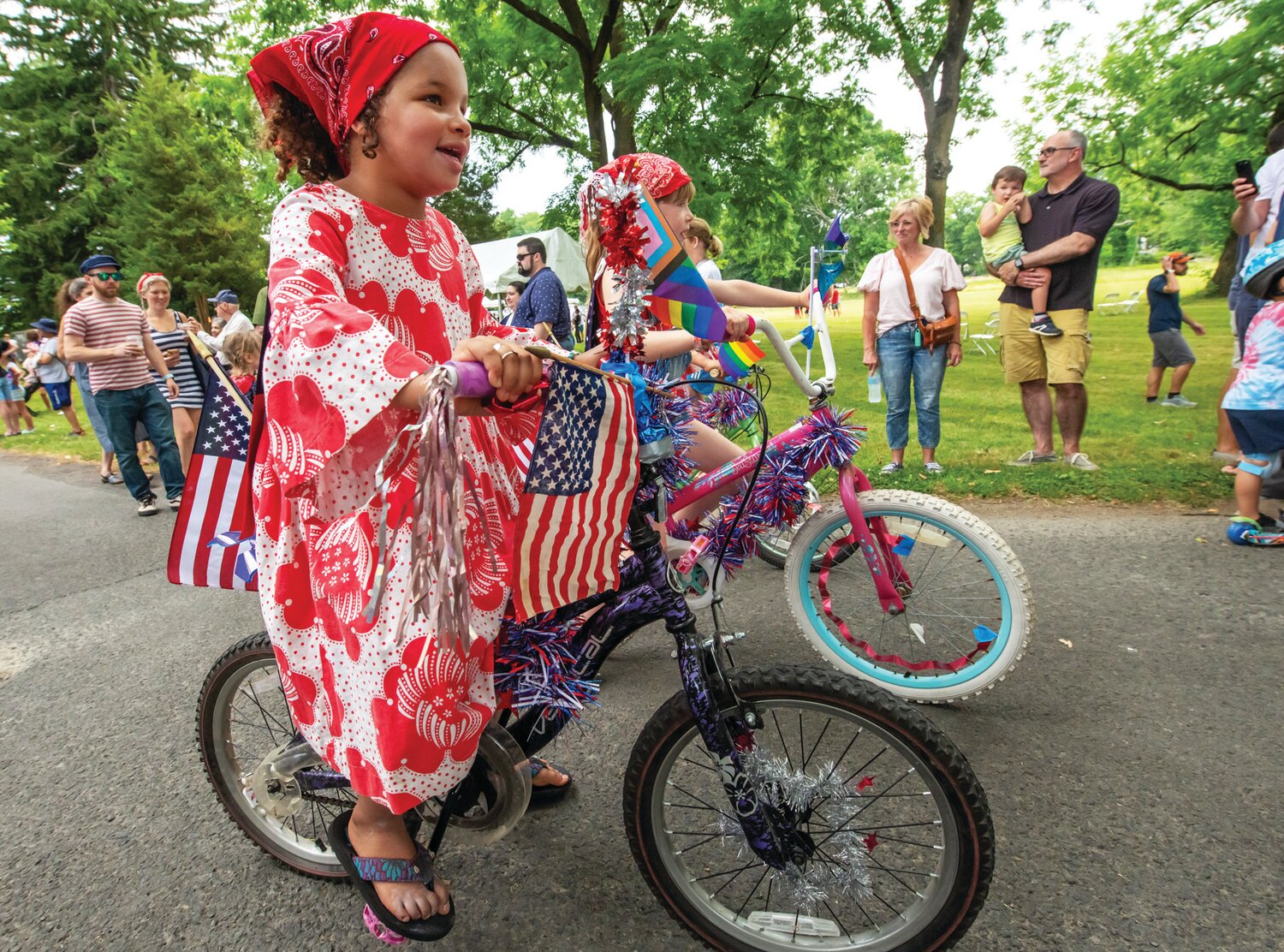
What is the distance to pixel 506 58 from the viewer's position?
15711 mm

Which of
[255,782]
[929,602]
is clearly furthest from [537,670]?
[929,602]

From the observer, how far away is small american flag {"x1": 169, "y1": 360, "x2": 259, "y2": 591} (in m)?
1.93

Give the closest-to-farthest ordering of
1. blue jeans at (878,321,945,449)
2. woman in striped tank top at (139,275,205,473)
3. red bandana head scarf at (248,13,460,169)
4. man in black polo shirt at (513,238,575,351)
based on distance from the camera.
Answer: red bandana head scarf at (248,13,460,169) → blue jeans at (878,321,945,449) → man in black polo shirt at (513,238,575,351) → woman in striped tank top at (139,275,205,473)

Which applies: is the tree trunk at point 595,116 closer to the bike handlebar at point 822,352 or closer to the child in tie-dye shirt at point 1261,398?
the child in tie-dye shirt at point 1261,398

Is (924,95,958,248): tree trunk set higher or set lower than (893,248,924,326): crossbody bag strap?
higher

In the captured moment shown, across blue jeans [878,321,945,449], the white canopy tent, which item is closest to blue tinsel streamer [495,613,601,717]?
blue jeans [878,321,945,449]

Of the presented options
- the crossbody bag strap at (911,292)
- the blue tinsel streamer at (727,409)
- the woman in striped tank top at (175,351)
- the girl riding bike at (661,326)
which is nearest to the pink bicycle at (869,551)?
the girl riding bike at (661,326)

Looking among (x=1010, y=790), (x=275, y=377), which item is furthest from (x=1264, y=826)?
(x=275, y=377)

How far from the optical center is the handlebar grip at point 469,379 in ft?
4.04

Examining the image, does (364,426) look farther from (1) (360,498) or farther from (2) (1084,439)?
(2) (1084,439)

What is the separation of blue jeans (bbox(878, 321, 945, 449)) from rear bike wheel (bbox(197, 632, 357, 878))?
5077 mm

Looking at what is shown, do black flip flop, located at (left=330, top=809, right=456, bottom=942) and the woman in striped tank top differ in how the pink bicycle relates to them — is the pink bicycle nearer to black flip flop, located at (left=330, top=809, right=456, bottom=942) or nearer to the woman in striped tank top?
black flip flop, located at (left=330, top=809, right=456, bottom=942)

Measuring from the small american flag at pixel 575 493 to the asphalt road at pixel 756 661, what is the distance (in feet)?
3.52

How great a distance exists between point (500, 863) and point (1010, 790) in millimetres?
1662
